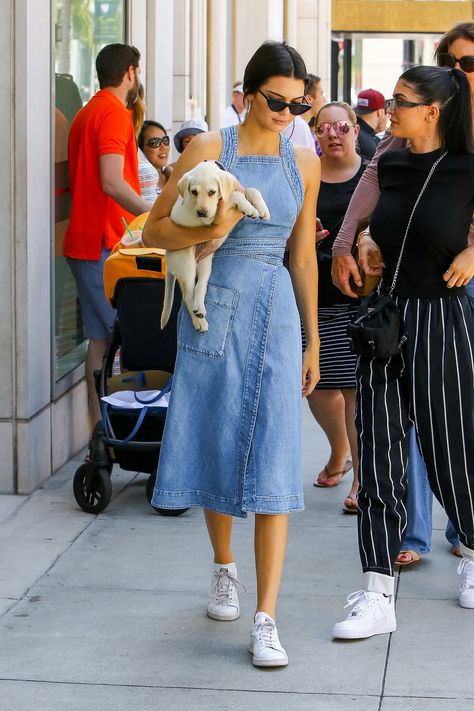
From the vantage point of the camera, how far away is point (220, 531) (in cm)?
465

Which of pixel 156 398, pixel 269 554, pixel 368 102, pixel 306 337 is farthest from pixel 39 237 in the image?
pixel 368 102

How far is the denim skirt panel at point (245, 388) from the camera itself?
4.37m

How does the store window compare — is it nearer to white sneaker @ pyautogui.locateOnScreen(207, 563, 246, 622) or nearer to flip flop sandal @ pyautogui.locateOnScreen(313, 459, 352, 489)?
flip flop sandal @ pyautogui.locateOnScreen(313, 459, 352, 489)

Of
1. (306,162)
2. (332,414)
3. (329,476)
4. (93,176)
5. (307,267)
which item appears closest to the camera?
(306,162)

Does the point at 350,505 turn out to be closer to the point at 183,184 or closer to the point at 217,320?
the point at 217,320

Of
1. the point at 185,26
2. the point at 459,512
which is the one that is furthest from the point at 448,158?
the point at 185,26

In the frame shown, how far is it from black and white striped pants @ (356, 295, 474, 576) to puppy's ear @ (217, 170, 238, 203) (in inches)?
35.0

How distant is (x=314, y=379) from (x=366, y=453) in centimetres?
32

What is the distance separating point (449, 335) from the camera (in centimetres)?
467

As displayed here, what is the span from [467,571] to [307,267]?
131 centimetres

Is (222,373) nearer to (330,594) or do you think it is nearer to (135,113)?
(330,594)

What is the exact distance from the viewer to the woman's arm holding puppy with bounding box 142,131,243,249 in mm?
4203

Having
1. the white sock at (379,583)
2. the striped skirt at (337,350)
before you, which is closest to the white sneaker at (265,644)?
the white sock at (379,583)

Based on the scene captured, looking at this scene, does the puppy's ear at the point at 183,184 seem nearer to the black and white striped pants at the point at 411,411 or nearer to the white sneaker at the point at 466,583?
the black and white striped pants at the point at 411,411
